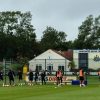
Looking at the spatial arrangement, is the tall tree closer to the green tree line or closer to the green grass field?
the green tree line

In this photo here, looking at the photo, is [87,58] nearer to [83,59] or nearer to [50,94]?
[83,59]

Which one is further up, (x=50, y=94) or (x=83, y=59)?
(x=83, y=59)

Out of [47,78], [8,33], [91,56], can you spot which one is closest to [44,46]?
[8,33]

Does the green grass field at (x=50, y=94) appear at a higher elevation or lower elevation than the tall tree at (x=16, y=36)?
lower

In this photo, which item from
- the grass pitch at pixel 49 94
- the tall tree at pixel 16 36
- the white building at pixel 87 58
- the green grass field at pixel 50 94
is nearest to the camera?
the grass pitch at pixel 49 94

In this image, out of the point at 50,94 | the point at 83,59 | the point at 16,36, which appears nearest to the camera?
the point at 50,94

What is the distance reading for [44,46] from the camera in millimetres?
151625

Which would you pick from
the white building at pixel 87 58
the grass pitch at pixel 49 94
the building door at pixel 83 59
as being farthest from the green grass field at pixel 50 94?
the building door at pixel 83 59

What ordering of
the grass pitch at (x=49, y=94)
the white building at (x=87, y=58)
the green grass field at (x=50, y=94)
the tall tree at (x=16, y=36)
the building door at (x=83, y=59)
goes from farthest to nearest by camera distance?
the tall tree at (x=16, y=36)
the building door at (x=83, y=59)
the white building at (x=87, y=58)
the green grass field at (x=50, y=94)
the grass pitch at (x=49, y=94)

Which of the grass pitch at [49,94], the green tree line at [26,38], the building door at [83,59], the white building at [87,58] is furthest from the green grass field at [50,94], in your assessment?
the green tree line at [26,38]

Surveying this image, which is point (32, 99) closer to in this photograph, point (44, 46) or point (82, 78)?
point (82, 78)

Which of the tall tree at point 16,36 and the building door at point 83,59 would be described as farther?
the tall tree at point 16,36

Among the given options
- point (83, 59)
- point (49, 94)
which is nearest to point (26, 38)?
point (83, 59)

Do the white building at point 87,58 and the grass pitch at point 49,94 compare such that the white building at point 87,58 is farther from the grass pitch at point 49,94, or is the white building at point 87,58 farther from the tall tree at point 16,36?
the grass pitch at point 49,94
